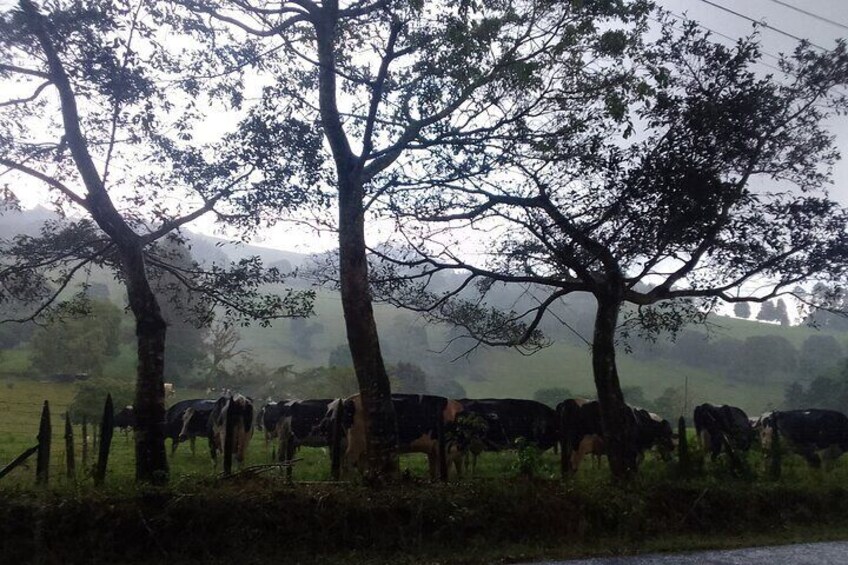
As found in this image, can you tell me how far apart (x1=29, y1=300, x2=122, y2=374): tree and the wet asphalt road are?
49300mm

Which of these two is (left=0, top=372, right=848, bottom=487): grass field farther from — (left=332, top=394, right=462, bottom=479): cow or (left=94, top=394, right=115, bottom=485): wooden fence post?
(left=332, top=394, right=462, bottom=479): cow

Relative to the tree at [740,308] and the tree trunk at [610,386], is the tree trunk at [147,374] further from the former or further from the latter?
the tree at [740,308]

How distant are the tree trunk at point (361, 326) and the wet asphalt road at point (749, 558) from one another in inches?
154

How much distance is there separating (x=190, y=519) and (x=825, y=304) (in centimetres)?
1334

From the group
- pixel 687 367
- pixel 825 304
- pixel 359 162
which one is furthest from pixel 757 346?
pixel 359 162

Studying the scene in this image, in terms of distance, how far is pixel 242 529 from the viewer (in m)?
7.32

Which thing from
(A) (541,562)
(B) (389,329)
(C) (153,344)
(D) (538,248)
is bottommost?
(A) (541,562)

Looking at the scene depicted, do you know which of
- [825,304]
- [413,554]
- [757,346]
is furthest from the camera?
[757,346]

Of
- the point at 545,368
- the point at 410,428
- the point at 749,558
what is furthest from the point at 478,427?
the point at 545,368

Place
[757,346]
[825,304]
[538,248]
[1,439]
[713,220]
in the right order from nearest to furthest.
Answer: [713,220]
[538,248]
[825,304]
[1,439]
[757,346]

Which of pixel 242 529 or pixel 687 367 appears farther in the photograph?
pixel 687 367

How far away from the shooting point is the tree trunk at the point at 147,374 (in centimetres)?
1017

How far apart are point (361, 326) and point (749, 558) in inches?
236

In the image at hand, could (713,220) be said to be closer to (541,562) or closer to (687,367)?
(541,562)
